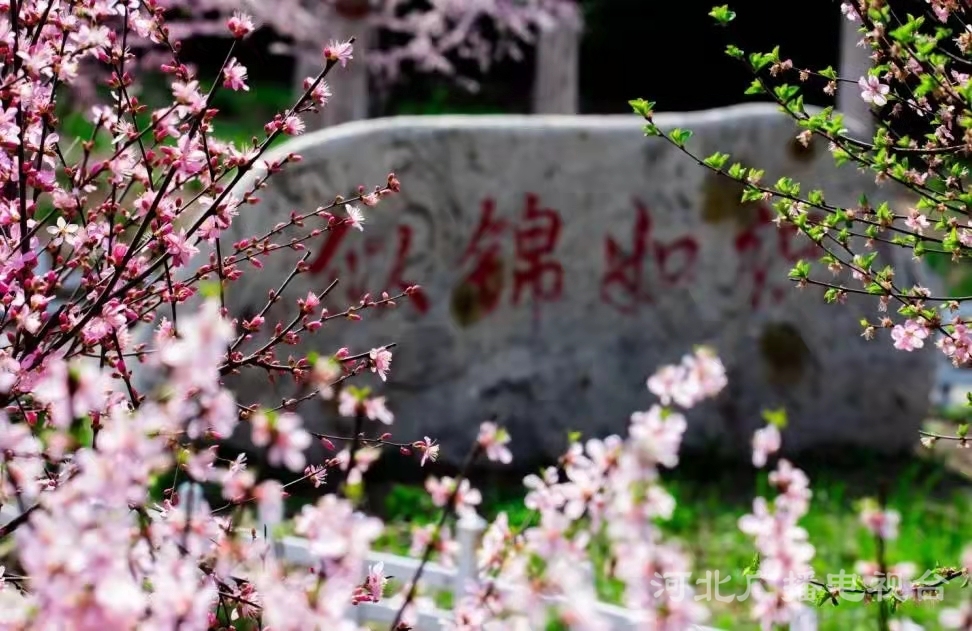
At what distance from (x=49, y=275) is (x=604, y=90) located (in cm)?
1491

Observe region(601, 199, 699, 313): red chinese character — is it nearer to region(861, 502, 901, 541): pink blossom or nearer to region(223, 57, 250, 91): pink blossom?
region(223, 57, 250, 91): pink blossom

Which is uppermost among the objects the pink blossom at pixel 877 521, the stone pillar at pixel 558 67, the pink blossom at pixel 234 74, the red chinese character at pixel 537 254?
the stone pillar at pixel 558 67

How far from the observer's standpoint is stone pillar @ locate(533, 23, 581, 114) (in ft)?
40.1

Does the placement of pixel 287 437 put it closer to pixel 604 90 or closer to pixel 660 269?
pixel 660 269

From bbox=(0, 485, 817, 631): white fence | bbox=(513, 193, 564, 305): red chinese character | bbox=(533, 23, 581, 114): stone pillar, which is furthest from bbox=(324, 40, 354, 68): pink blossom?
bbox=(533, 23, 581, 114): stone pillar

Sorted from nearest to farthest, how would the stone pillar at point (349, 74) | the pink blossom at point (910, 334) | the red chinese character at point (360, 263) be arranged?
the pink blossom at point (910, 334)
the red chinese character at point (360, 263)
the stone pillar at point (349, 74)

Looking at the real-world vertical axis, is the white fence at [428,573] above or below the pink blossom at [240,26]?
below

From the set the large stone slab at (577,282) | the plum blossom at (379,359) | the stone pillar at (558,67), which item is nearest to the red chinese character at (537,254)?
the large stone slab at (577,282)

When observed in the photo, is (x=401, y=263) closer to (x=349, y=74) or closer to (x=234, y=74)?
(x=234, y=74)

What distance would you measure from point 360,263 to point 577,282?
4.11 ft

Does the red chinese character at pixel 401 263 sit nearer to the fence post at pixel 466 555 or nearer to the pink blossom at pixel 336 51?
the fence post at pixel 466 555

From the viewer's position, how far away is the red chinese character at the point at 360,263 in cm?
555

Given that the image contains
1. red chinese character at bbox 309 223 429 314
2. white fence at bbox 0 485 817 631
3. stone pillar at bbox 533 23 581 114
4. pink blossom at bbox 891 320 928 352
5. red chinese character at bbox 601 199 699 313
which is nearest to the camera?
pink blossom at bbox 891 320 928 352

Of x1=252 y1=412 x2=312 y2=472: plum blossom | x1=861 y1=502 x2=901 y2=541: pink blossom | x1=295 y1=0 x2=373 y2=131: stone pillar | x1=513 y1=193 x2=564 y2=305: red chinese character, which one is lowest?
x1=861 y1=502 x2=901 y2=541: pink blossom
